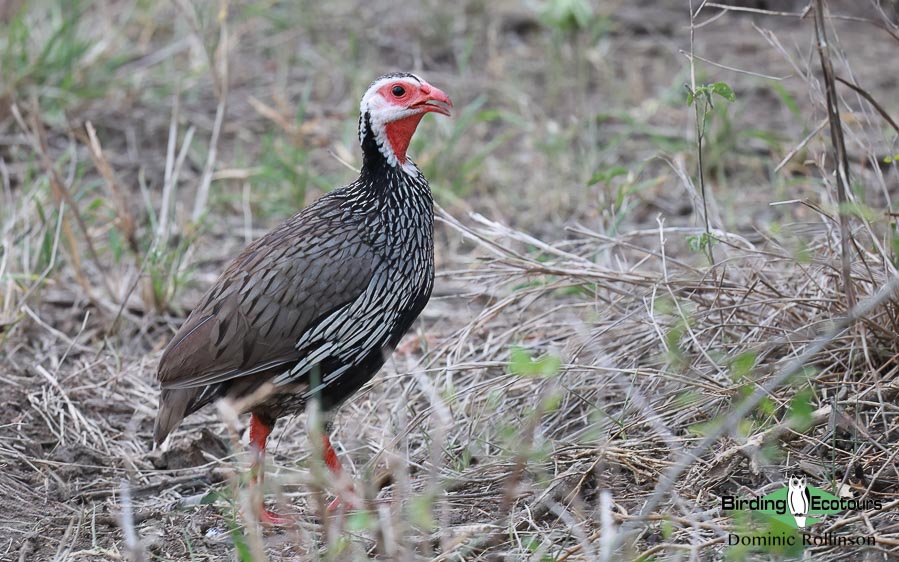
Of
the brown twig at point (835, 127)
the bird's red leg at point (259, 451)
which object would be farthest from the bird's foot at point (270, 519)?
the brown twig at point (835, 127)

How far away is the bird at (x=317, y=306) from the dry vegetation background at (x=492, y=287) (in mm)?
216

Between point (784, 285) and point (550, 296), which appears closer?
point (784, 285)

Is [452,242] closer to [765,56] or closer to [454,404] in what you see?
[454,404]

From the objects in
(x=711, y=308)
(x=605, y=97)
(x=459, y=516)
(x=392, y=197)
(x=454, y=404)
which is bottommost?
(x=459, y=516)

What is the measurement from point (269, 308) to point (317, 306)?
0.15 m

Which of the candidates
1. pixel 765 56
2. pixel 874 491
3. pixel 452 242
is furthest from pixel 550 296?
pixel 765 56

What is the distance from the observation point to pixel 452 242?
5.41m

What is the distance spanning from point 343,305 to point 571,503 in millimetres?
923

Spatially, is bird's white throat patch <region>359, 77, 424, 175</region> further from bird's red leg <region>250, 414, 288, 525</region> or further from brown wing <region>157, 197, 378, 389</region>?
bird's red leg <region>250, 414, 288, 525</region>

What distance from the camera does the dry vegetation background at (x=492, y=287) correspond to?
3.00m

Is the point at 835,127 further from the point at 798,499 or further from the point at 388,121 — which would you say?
the point at 388,121

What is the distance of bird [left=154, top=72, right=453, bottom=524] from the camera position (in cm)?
332

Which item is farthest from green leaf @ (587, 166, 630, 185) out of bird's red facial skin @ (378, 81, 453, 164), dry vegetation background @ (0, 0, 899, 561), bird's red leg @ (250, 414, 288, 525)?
bird's red leg @ (250, 414, 288, 525)

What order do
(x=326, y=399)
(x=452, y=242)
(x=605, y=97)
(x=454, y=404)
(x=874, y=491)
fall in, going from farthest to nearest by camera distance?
(x=605, y=97), (x=452, y=242), (x=454, y=404), (x=326, y=399), (x=874, y=491)
